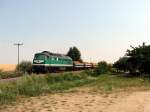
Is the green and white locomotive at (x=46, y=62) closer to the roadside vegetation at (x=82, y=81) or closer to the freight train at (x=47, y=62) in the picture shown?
the freight train at (x=47, y=62)

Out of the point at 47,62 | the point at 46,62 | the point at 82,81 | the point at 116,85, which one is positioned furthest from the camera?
the point at 47,62

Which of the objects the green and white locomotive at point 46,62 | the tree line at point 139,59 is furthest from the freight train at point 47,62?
the tree line at point 139,59

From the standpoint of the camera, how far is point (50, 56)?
47.2m

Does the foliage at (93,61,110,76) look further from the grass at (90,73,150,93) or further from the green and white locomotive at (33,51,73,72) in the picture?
the grass at (90,73,150,93)

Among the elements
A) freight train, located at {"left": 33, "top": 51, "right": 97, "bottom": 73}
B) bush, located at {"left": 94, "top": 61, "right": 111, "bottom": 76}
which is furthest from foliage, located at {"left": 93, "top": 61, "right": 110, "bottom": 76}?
freight train, located at {"left": 33, "top": 51, "right": 97, "bottom": 73}

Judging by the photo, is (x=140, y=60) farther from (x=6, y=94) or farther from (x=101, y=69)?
(x=6, y=94)

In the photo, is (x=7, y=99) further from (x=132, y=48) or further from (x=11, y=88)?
(x=132, y=48)

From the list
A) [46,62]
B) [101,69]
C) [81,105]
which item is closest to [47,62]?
[46,62]

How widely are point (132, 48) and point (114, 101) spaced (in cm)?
2947

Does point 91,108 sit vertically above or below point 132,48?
below

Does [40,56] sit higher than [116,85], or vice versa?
Result: [40,56]

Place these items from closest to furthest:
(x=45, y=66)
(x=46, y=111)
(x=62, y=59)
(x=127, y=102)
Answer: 1. (x=46, y=111)
2. (x=127, y=102)
3. (x=45, y=66)
4. (x=62, y=59)

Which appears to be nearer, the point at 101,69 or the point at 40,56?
the point at 40,56

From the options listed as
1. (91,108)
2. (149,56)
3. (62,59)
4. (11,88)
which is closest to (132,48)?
(149,56)
